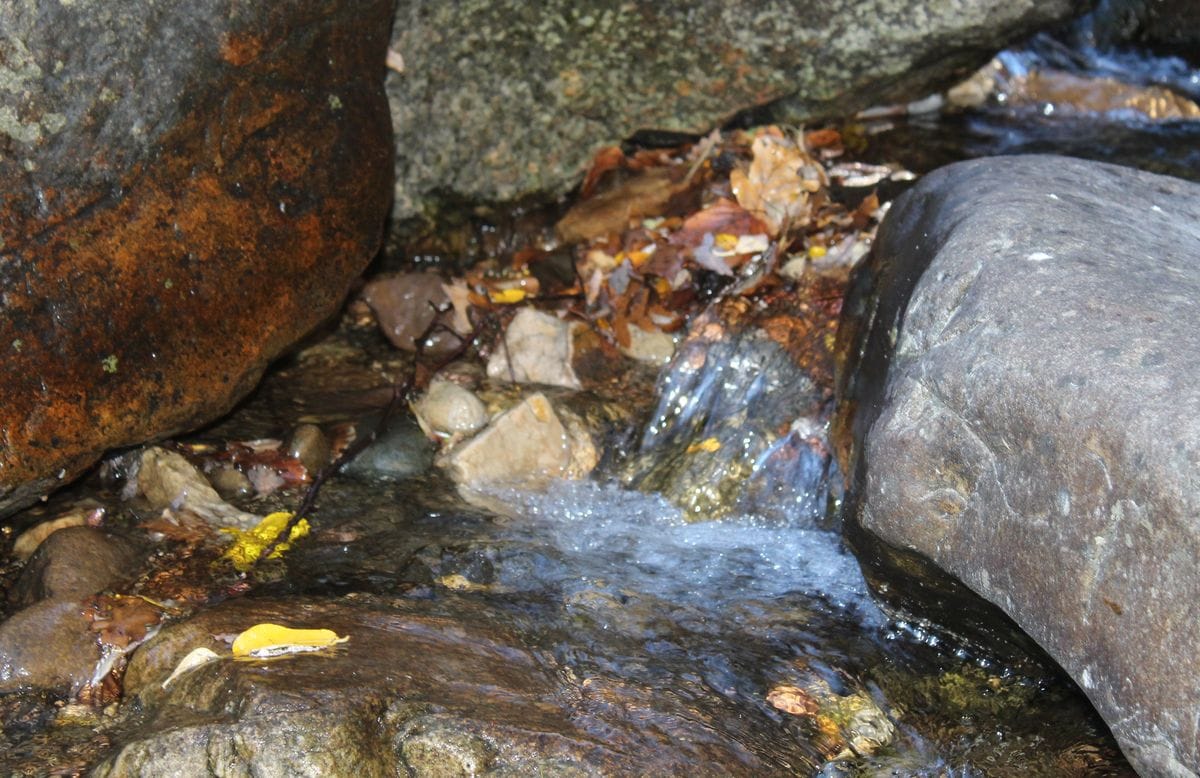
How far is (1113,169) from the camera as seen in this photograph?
143 inches

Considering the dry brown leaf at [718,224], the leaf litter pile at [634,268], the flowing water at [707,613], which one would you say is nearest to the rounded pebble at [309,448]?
the leaf litter pile at [634,268]

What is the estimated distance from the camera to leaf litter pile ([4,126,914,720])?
155 inches

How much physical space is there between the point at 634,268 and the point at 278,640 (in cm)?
254

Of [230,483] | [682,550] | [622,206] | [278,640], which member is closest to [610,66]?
[622,206]

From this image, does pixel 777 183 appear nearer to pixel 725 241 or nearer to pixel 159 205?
pixel 725 241

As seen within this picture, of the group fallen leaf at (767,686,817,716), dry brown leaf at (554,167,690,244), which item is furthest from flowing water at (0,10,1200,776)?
dry brown leaf at (554,167,690,244)

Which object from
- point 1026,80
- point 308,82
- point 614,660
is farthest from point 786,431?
point 1026,80

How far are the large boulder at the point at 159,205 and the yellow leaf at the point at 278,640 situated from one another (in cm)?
107

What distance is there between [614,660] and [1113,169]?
2.18 m

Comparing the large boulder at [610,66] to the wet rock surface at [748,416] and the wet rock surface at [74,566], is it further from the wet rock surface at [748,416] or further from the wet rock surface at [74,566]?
the wet rock surface at [74,566]

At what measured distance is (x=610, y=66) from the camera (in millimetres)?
5031

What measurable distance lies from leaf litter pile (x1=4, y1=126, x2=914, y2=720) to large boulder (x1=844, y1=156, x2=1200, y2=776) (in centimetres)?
118

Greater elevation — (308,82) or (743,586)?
(308,82)

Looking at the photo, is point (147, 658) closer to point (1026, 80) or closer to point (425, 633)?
point (425, 633)
